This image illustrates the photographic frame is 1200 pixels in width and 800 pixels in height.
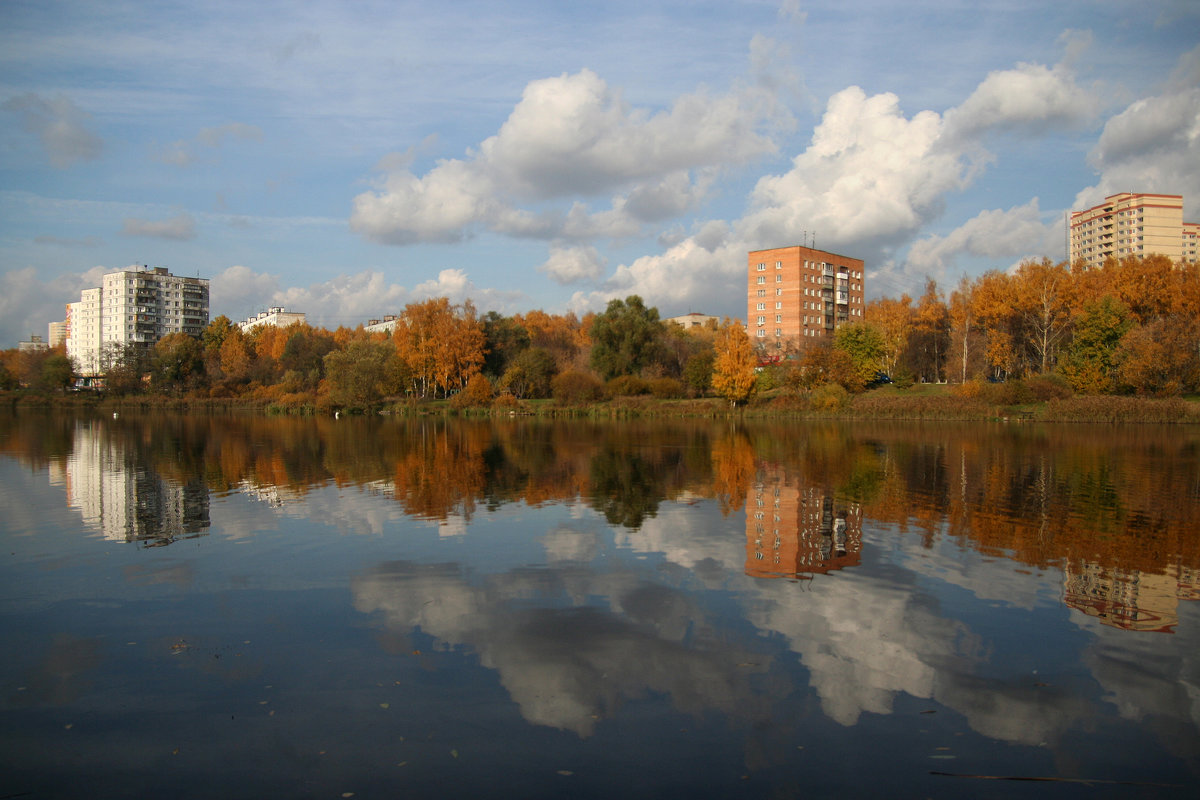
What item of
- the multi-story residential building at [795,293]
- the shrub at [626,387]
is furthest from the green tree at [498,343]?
the multi-story residential building at [795,293]

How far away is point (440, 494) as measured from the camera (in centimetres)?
1805

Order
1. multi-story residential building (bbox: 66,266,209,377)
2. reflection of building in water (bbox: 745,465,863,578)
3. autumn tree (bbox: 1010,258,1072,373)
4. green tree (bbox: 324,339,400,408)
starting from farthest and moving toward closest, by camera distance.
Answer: multi-story residential building (bbox: 66,266,209,377) < green tree (bbox: 324,339,400,408) < autumn tree (bbox: 1010,258,1072,373) < reflection of building in water (bbox: 745,465,863,578)

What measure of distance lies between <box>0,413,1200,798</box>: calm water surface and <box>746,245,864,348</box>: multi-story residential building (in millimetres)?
83368

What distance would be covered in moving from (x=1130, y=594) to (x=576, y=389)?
194ft

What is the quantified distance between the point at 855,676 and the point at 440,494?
13.0 meters

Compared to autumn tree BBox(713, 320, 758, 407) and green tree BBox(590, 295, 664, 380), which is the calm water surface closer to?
autumn tree BBox(713, 320, 758, 407)

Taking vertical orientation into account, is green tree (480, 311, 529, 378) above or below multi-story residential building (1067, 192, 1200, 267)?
below

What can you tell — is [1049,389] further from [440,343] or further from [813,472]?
[440,343]

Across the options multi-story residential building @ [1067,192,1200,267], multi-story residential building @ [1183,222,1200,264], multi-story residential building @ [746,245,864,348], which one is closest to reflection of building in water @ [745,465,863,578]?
multi-story residential building @ [746,245,864,348]

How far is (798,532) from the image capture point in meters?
13.0

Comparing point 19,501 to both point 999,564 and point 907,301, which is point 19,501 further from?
point 907,301

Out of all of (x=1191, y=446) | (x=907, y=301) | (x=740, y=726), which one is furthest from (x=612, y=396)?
(x=740, y=726)

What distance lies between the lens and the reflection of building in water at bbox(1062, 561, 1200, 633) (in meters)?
8.14

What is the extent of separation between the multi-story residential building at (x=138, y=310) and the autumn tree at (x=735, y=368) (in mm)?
101104
